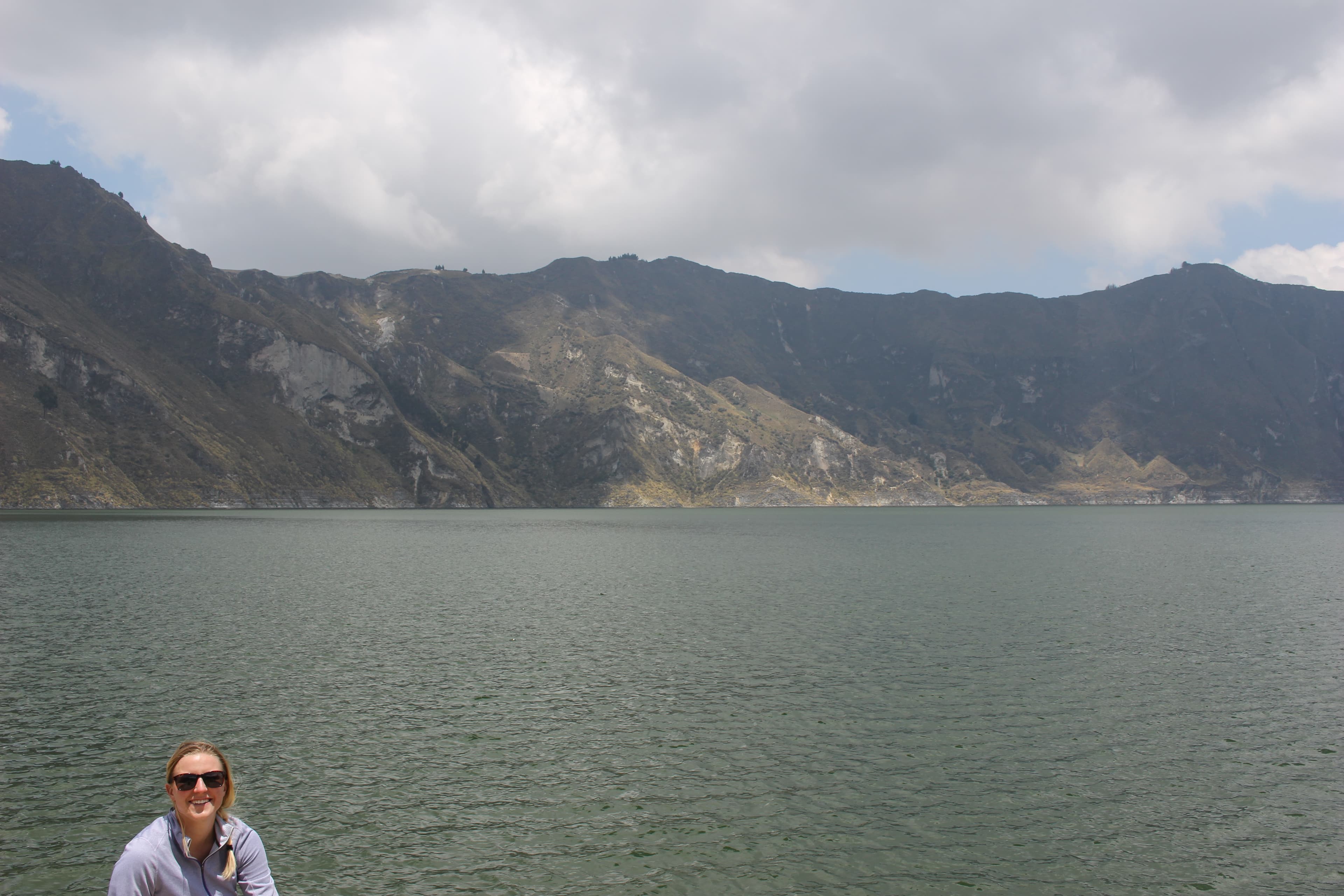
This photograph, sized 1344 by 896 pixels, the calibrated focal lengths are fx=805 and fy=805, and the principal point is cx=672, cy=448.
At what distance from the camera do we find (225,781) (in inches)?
422

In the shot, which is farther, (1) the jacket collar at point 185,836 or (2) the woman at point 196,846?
A: (1) the jacket collar at point 185,836

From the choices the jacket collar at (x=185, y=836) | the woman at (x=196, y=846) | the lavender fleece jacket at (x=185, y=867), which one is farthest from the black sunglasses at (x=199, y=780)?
the jacket collar at (x=185, y=836)

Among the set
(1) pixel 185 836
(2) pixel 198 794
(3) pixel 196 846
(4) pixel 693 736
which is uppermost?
(2) pixel 198 794

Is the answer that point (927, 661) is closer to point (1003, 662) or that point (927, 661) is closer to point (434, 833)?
point (1003, 662)

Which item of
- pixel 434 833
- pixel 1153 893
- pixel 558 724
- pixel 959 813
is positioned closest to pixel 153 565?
pixel 558 724

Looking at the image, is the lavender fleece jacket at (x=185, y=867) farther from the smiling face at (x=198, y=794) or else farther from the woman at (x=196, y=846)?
the smiling face at (x=198, y=794)

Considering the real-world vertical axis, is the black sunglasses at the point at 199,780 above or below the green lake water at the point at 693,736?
above

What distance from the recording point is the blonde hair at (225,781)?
10125mm

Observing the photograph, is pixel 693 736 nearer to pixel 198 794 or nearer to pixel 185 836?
pixel 185 836

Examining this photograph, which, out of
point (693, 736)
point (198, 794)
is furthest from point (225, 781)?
point (693, 736)

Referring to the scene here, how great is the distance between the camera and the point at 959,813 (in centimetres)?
2848

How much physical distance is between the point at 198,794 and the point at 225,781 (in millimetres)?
352

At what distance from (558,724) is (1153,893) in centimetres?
2483

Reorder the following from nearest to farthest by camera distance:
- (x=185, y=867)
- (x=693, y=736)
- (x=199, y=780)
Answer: (x=199, y=780) < (x=185, y=867) < (x=693, y=736)
